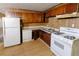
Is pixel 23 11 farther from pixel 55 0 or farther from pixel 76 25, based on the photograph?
pixel 55 0

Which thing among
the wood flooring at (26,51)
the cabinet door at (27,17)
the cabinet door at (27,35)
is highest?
the cabinet door at (27,17)

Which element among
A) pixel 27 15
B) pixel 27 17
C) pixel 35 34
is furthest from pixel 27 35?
pixel 27 15

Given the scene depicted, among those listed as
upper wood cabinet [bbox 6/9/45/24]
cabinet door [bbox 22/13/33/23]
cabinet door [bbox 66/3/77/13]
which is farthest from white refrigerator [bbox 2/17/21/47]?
cabinet door [bbox 66/3/77/13]

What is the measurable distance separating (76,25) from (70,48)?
0.83 meters

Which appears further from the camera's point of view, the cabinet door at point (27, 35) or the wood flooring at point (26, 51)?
the cabinet door at point (27, 35)

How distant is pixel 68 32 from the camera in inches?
111

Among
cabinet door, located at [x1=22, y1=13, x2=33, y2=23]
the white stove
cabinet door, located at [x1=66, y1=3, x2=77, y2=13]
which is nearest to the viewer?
the white stove

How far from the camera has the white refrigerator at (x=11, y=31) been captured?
3654mm

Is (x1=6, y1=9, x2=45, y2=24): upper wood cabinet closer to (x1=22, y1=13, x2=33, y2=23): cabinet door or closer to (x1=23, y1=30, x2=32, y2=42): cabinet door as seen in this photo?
(x1=22, y1=13, x2=33, y2=23): cabinet door

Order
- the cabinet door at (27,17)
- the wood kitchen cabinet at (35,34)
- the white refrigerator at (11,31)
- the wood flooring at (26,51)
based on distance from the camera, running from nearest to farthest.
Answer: the wood flooring at (26,51) < the white refrigerator at (11,31) < the cabinet door at (27,17) < the wood kitchen cabinet at (35,34)

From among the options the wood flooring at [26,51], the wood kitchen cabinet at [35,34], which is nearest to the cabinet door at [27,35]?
the wood kitchen cabinet at [35,34]

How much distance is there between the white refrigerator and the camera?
365cm

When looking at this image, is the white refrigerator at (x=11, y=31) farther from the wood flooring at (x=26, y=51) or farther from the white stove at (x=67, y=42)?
the white stove at (x=67, y=42)

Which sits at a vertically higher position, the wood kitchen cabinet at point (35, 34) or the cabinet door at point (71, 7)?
the cabinet door at point (71, 7)
